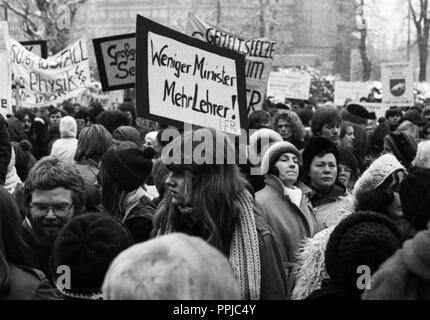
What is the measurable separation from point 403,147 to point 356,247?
474 centimetres

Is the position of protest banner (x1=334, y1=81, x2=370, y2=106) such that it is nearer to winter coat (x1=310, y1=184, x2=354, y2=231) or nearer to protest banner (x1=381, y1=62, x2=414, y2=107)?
protest banner (x1=381, y1=62, x2=414, y2=107)

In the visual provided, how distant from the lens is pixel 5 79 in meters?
8.33

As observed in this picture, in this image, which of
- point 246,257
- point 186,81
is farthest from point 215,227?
point 186,81

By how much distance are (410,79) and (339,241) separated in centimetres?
1399

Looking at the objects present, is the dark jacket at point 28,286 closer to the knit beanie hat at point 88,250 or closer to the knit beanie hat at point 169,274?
the knit beanie hat at point 88,250

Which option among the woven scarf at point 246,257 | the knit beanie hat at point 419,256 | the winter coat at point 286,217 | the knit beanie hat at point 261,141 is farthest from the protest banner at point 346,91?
the knit beanie hat at point 419,256

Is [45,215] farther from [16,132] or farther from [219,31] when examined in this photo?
[16,132]

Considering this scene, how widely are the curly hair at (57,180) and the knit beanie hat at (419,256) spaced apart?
2219 mm

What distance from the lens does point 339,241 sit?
130 inches

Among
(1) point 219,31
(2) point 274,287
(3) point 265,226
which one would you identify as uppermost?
(1) point 219,31

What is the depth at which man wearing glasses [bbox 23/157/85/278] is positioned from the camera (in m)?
4.37


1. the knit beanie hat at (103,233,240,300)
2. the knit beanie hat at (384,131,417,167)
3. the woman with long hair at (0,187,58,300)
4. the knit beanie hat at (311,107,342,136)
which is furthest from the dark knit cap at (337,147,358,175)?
the knit beanie hat at (103,233,240,300)

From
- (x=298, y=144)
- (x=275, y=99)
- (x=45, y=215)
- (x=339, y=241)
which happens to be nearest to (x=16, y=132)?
(x=298, y=144)

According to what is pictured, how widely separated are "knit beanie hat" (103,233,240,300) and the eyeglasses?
2.10 m
